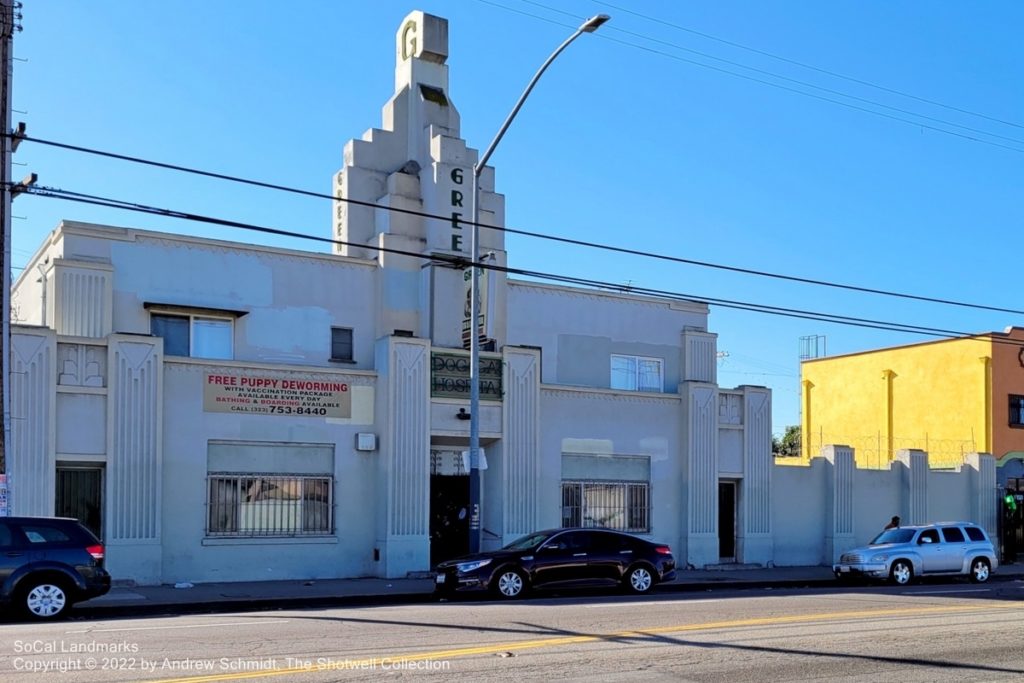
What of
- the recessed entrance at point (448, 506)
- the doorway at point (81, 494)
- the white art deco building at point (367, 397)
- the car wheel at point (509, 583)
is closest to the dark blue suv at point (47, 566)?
the white art deco building at point (367, 397)

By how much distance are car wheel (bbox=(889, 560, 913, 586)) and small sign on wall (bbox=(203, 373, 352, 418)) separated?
12253 mm

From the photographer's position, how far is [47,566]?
1620cm

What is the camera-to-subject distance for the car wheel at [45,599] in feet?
52.7

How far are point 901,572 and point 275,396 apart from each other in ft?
45.9

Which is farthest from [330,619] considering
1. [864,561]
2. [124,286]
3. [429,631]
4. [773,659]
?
[864,561]

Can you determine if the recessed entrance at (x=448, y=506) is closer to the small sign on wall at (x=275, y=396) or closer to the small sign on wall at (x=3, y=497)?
the small sign on wall at (x=275, y=396)

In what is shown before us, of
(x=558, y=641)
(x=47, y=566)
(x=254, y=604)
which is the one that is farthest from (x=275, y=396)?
(x=558, y=641)

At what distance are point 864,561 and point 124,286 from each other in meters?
16.6

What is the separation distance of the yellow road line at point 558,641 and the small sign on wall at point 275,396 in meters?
11.0

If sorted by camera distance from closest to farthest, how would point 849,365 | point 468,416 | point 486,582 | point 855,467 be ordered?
point 486,582
point 468,416
point 855,467
point 849,365

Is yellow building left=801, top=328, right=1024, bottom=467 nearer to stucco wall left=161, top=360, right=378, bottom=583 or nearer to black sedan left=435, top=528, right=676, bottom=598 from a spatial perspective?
black sedan left=435, top=528, right=676, bottom=598

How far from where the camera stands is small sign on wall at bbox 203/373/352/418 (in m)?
23.1

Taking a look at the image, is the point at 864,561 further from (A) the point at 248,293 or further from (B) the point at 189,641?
(B) the point at 189,641

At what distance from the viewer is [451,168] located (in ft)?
88.4
